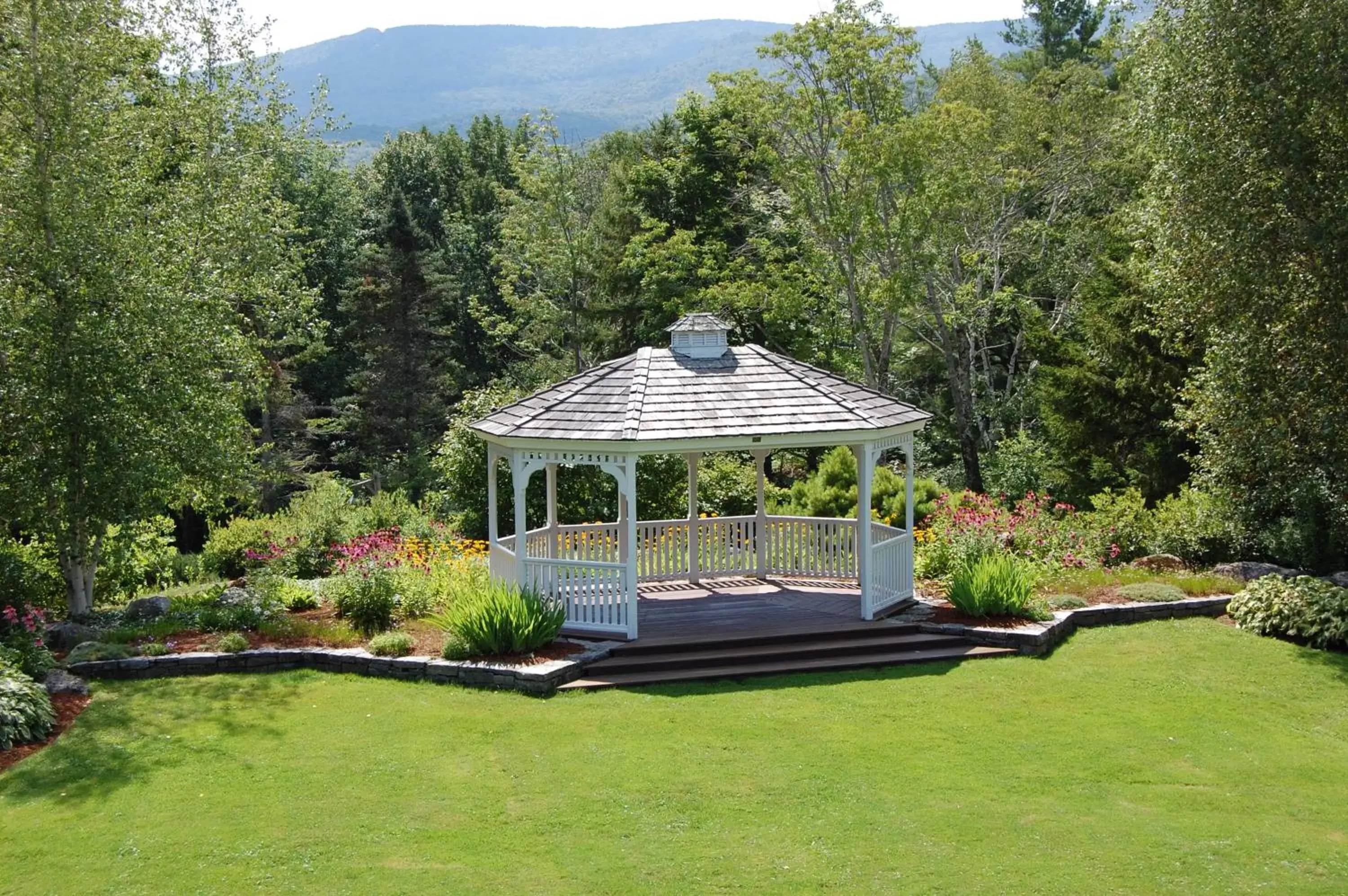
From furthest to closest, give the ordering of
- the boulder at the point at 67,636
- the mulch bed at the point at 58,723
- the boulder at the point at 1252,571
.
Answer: the boulder at the point at 1252,571 → the boulder at the point at 67,636 → the mulch bed at the point at 58,723

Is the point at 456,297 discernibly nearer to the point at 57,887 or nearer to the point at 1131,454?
the point at 1131,454

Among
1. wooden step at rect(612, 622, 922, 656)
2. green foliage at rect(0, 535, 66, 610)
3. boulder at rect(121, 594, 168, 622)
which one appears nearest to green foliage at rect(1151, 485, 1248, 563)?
wooden step at rect(612, 622, 922, 656)

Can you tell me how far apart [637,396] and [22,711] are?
24.3 ft

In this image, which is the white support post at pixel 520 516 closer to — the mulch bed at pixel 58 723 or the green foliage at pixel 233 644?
the green foliage at pixel 233 644

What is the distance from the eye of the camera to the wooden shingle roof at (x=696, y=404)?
44.5ft

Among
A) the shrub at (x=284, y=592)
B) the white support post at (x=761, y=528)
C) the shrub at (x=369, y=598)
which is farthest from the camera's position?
the white support post at (x=761, y=528)

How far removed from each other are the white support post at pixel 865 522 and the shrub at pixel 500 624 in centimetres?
386

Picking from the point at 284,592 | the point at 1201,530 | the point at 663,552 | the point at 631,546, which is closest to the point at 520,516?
the point at 631,546

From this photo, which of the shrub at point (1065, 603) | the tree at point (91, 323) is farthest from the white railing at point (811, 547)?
the tree at point (91, 323)

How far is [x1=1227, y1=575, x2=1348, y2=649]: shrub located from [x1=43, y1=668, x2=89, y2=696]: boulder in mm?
13920

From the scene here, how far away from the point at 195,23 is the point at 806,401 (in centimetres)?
2188

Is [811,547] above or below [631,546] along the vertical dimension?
below

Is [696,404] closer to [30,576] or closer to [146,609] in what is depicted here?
[146,609]

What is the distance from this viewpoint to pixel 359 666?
42.3ft
